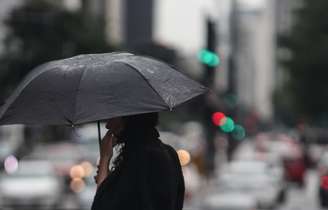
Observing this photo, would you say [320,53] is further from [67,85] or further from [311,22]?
[67,85]

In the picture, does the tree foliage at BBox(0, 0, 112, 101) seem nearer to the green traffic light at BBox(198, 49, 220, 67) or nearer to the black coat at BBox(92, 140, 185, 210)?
the green traffic light at BBox(198, 49, 220, 67)

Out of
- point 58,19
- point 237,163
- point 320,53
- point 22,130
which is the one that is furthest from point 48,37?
→ point 237,163

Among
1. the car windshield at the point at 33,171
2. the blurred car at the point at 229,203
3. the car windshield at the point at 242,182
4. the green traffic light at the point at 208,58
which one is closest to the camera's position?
the blurred car at the point at 229,203

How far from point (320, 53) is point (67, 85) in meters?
61.2

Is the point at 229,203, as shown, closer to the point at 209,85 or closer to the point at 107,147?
the point at 107,147

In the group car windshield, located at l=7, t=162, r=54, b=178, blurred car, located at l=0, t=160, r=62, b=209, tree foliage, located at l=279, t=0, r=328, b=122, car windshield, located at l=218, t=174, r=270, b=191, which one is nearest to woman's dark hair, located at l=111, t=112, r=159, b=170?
car windshield, located at l=218, t=174, r=270, b=191

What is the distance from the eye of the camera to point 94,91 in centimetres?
554

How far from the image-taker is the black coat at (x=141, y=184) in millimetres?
5285

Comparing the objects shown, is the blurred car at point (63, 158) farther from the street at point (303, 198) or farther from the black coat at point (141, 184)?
the black coat at point (141, 184)

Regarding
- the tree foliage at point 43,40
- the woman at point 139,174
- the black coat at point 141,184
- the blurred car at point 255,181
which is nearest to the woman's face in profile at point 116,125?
the woman at point 139,174

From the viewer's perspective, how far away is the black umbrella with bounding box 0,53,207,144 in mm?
5461

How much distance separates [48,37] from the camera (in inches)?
2073

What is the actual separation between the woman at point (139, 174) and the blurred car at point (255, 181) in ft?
65.5

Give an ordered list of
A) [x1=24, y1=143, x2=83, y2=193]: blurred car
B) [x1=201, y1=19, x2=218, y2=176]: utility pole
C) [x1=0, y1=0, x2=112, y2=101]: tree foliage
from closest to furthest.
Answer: [x1=24, y1=143, x2=83, y2=193]: blurred car → [x1=201, y1=19, x2=218, y2=176]: utility pole → [x1=0, y1=0, x2=112, y2=101]: tree foliage
